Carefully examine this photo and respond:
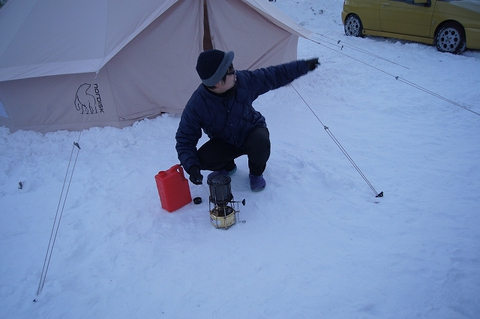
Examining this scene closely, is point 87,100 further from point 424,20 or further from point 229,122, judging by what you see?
point 424,20

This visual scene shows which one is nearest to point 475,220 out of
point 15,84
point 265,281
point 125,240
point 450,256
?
point 450,256

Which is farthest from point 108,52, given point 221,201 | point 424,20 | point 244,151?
point 424,20

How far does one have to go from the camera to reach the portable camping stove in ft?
8.71

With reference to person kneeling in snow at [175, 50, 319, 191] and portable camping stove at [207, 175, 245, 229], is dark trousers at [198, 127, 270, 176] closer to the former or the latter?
person kneeling in snow at [175, 50, 319, 191]

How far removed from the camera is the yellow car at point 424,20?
623 cm

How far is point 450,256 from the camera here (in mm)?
2346

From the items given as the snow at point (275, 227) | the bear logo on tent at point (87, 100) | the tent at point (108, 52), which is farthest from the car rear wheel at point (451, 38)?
the bear logo on tent at point (87, 100)

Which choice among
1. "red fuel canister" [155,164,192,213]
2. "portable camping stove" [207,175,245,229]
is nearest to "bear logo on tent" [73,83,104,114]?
"red fuel canister" [155,164,192,213]

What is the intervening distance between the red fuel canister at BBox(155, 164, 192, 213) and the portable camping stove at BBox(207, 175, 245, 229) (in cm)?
40

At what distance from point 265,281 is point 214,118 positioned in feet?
4.80

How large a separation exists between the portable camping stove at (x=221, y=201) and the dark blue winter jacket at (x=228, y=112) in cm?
30

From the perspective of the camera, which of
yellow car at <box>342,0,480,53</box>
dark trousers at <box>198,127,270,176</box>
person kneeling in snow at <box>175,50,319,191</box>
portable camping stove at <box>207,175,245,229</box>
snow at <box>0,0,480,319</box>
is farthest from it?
yellow car at <box>342,0,480,53</box>

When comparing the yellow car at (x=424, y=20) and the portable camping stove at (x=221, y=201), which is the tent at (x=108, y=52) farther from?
the yellow car at (x=424, y=20)

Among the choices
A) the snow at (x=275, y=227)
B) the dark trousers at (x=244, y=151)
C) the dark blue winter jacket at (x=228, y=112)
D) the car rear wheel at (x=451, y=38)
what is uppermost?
the car rear wheel at (x=451, y=38)
